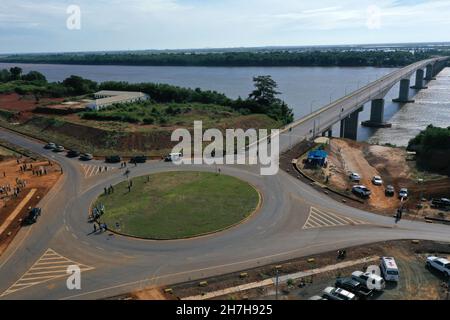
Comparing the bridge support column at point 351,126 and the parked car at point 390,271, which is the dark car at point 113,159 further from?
the bridge support column at point 351,126

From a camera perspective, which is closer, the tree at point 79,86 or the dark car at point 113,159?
the dark car at point 113,159

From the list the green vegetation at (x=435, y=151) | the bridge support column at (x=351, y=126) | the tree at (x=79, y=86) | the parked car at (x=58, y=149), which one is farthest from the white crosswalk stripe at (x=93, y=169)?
the tree at (x=79, y=86)

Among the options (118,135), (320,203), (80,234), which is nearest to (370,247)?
(320,203)

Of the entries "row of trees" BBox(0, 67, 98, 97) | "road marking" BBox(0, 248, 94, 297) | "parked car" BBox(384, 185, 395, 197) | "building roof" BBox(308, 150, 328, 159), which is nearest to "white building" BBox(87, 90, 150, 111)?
"row of trees" BBox(0, 67, 98, 97)

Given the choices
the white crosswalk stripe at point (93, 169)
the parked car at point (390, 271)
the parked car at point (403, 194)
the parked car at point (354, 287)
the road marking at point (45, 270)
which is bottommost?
the road marking at point (45, 270)

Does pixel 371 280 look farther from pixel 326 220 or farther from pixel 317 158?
pixel 317 158
